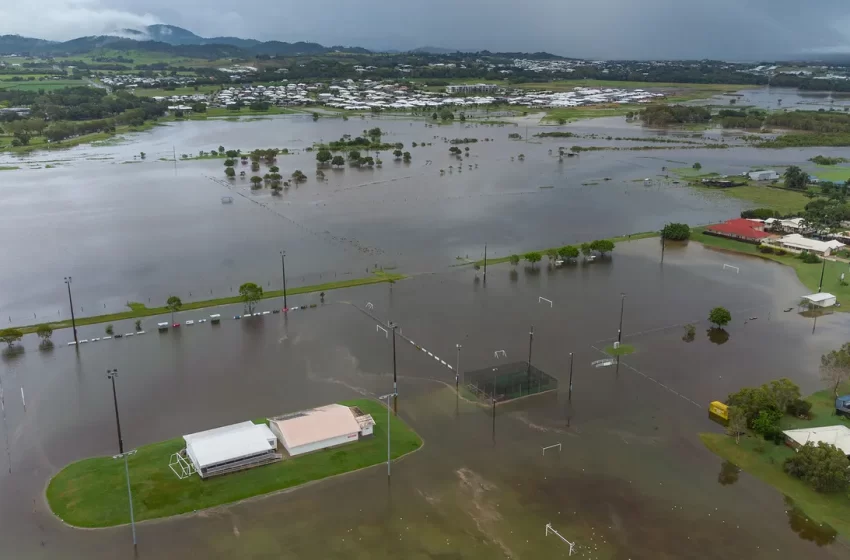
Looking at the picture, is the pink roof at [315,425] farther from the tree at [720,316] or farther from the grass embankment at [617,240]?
the grass embankment at [617,240]

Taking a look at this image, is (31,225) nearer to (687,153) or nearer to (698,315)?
(698,315)

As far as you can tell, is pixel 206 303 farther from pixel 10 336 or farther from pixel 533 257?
pixel 533 257

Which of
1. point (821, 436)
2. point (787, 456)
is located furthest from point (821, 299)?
point (787, 456)

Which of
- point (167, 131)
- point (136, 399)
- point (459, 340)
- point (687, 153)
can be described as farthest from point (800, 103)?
point (136, 399)

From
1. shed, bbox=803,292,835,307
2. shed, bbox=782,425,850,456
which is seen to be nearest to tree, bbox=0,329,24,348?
shed, bbox=782,425,850,456

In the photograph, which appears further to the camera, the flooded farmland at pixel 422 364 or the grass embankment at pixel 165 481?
the grass embankment at pixel 165 481

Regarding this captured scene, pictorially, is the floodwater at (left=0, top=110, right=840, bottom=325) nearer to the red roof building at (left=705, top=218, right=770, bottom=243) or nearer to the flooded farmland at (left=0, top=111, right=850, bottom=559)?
the flooded farmland at (left=0, top=111, right=850, bottom=559)

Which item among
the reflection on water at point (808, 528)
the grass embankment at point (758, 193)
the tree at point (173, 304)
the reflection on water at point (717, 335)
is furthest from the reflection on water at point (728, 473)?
the grass embankment at point (758, 193)
